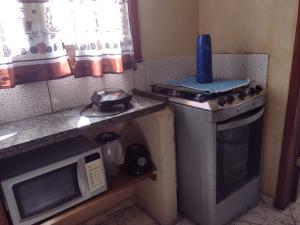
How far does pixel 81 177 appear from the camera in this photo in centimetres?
115

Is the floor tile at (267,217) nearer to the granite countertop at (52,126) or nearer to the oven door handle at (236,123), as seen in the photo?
the oven door handle at (236,123)

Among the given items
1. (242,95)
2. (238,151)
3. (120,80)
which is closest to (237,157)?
(238,151)

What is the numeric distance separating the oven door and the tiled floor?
249 mm

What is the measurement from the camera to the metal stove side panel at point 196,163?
1.30m

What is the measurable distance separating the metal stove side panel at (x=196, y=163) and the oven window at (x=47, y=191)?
0.63 m

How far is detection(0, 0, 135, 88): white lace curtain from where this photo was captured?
1088mm

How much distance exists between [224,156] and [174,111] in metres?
0.38

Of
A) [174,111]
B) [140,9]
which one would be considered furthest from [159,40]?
[174,111]

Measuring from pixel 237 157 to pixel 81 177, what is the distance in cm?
93

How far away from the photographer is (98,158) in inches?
46.4

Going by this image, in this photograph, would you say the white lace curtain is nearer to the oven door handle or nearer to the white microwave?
the white microwave

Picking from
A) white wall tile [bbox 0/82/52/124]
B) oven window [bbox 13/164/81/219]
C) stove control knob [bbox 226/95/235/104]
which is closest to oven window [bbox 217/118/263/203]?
stove control knob [bbox 226/95/235/104]

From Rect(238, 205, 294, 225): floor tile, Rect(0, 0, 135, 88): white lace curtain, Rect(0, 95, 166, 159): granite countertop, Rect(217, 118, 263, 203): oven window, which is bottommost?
Rect(238, 205, 294, 225): floor tile

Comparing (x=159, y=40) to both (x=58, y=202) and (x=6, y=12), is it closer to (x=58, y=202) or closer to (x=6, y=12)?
(x=6, y=12)
